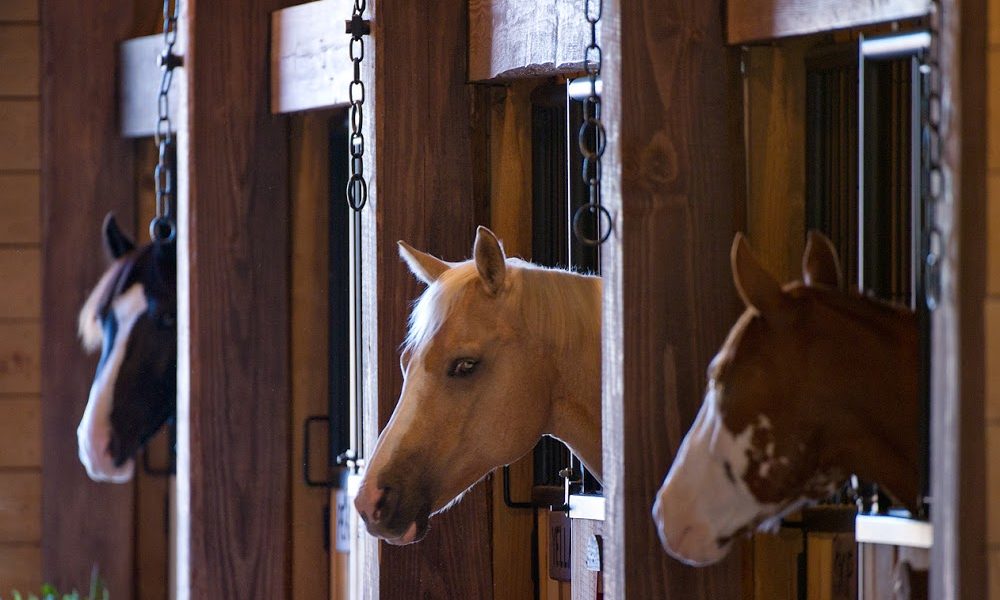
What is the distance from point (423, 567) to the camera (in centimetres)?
296

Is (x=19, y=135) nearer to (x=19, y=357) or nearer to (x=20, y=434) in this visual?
(x=19, y=357)

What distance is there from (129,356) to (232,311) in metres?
0.38

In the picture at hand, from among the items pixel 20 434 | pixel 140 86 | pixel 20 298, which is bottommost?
pixel 20 434

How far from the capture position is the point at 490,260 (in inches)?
97.4

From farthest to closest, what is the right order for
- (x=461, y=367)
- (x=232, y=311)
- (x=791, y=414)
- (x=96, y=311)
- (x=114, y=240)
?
(x=114, y=240), (x=96, y=311), (x=232, y=311), (x=461, y=367), (x=791, y=414)

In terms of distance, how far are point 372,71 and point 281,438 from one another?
43.0 inches

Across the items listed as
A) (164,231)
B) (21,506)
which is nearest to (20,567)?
(21,506)

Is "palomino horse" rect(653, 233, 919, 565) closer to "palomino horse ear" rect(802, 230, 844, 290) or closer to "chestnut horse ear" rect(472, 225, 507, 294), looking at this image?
"palomino horse ear" rect(802, 230, 844, 290)

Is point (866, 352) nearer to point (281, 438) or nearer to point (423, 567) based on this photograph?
point (423, 567)

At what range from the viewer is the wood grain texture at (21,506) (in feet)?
13.9

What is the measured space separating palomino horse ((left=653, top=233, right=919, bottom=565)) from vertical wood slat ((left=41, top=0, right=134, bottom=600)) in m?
2.72

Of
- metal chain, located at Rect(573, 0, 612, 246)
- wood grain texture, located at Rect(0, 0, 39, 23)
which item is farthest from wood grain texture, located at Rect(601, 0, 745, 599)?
wood grain texture, located at Rect(0, 0, 39, 23)

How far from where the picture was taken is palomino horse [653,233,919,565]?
6.33ft

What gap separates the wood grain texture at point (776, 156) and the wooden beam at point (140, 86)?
6.97 ft
